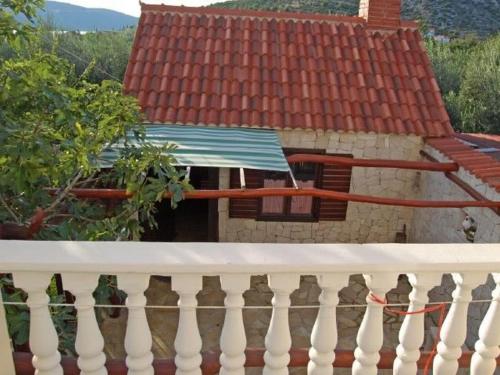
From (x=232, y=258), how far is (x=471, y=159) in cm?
766

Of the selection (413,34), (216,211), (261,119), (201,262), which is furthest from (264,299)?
(413,34)

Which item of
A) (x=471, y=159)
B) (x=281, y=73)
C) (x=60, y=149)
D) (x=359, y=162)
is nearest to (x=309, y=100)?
(x=281, y=73)

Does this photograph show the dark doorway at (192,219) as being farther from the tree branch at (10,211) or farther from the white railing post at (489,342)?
the white railing post at (489,342)

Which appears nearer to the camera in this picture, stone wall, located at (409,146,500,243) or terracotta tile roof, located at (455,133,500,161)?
stone wall, located at (409,146,500,243)

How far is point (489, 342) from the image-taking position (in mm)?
2576

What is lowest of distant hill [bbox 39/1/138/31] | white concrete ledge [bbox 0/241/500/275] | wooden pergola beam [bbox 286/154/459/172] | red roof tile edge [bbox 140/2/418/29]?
white concrete ledge [bbox 0/241/500/275]

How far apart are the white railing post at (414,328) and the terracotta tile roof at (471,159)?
5453mm

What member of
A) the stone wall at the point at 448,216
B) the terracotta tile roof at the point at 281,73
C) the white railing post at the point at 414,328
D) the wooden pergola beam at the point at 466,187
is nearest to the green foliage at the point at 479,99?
the terracotta tile roof at the point at 281,73

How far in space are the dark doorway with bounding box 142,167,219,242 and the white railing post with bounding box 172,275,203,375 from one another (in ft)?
26.9

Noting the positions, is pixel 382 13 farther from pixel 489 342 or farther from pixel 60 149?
pixel 489 342

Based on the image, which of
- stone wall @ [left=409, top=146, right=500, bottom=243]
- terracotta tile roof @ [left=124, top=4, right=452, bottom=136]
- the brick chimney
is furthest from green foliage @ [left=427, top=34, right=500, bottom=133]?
stone wall @ [left=409, top=146, right=500, bottom=243]

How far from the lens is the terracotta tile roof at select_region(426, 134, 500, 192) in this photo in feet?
A: 24.2

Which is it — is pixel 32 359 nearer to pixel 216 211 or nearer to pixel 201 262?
pixel 201 262

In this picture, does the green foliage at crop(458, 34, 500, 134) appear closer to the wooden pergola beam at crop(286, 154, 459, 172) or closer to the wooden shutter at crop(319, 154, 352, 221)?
the wooden shutter at crop(319, 154, 352, 221)
